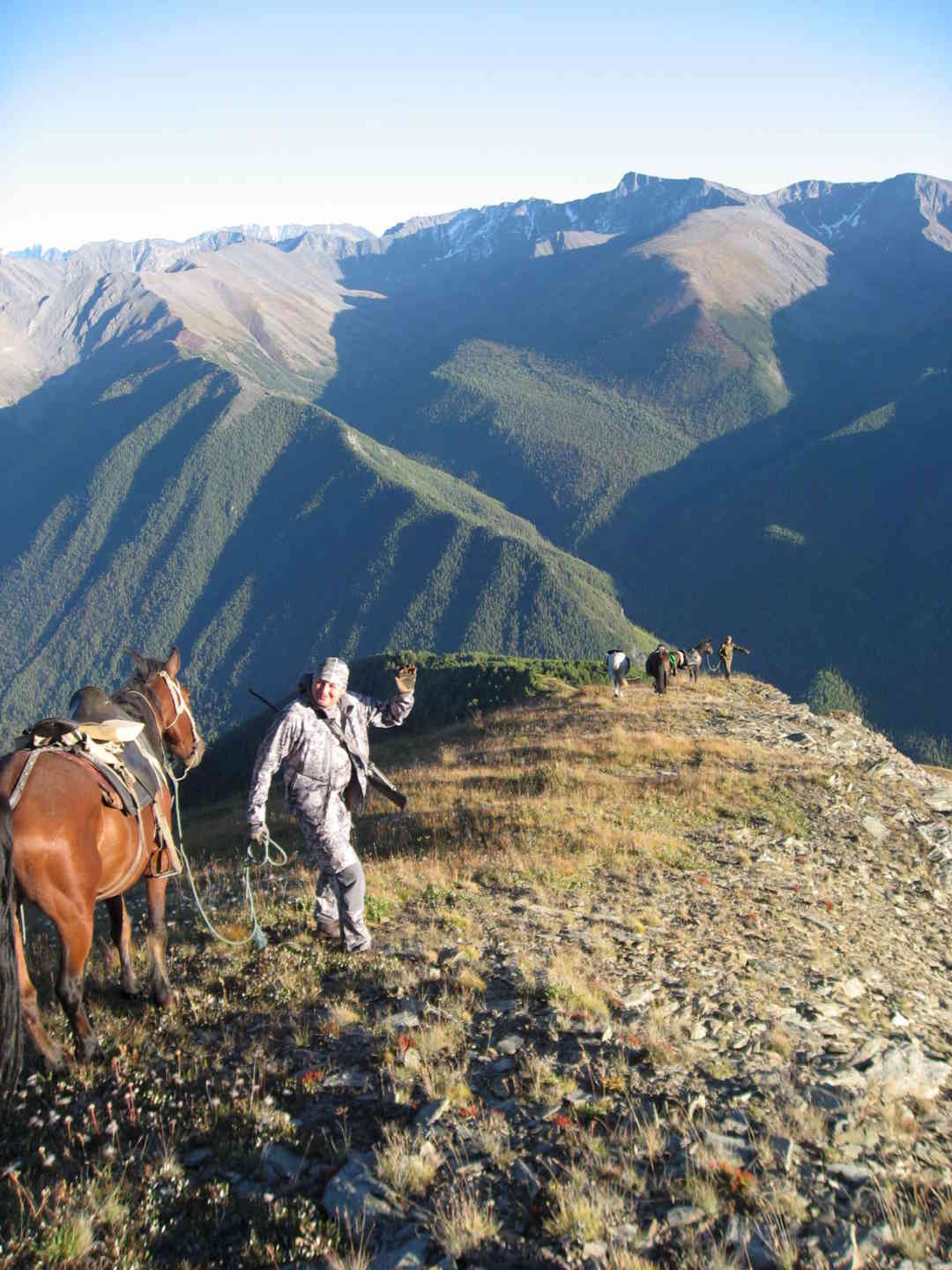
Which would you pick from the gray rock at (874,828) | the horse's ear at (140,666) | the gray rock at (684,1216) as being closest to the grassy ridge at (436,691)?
the gray rock at (874,828)

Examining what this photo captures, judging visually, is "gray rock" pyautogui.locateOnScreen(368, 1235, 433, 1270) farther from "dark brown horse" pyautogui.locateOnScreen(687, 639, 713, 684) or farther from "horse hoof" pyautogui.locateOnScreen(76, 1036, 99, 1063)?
"dark brown horse" pyautogui.locateOnScreen(687, 639, 713, 684)

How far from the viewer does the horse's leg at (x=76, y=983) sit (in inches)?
→ 278

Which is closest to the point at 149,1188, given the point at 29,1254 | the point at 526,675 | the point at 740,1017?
the point at 29,1254

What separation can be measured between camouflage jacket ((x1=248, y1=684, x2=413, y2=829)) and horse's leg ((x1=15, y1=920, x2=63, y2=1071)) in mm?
2520

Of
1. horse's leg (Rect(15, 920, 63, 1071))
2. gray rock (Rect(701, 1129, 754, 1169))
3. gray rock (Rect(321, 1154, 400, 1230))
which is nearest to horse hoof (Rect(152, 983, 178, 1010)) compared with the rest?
horse's leg (Rect(15, 920, 63, 1071))

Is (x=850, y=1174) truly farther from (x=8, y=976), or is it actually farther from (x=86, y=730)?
(x=86, y=730)

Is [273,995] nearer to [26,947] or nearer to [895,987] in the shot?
[26,947]

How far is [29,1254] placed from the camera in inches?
Answer: 193

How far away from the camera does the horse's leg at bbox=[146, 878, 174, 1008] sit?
26.7ft

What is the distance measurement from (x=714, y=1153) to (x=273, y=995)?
428 centimetres

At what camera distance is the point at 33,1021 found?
6852 mm

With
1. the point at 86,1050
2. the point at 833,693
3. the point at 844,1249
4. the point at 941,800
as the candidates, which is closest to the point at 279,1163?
the point at 86,1050

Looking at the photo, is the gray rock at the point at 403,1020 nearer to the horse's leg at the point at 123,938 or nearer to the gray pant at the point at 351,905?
the gray pant at the point at 351,905

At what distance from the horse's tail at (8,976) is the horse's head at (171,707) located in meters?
3.20
